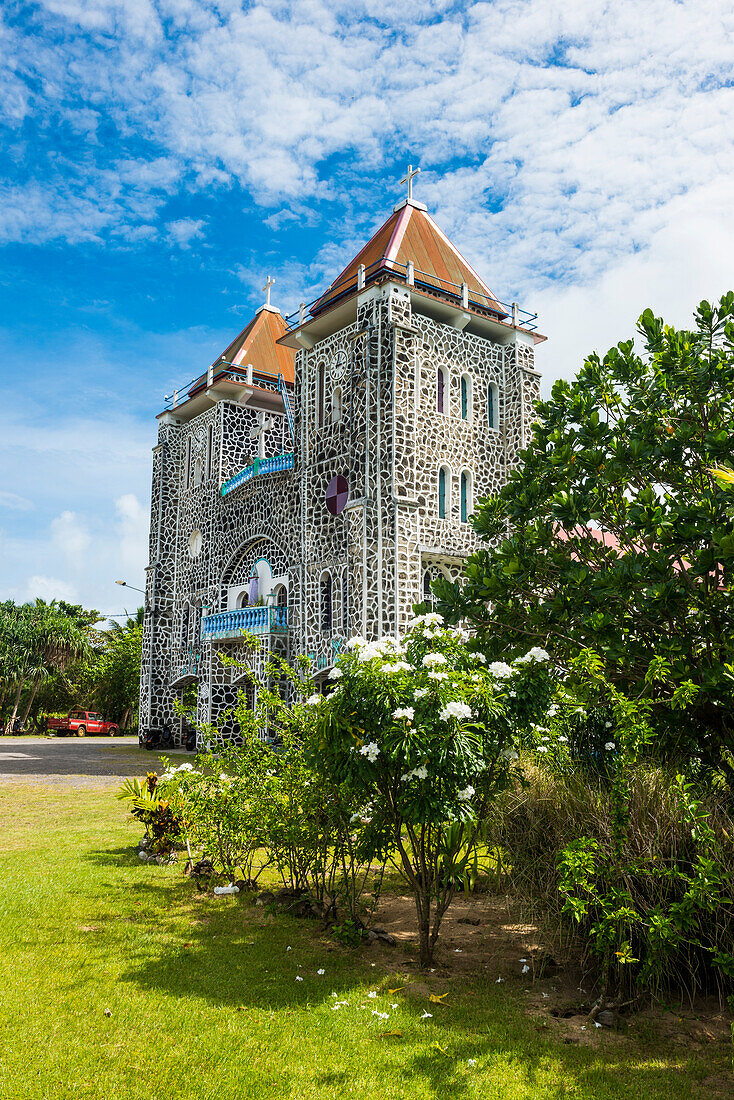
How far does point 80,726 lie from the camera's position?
3900cm

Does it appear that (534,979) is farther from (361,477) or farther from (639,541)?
(361,477)

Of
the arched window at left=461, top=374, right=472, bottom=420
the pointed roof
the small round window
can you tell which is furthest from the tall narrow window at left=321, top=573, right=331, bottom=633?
the small round window

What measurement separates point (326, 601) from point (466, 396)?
7164mm

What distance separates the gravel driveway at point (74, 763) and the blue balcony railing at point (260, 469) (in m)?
9.15

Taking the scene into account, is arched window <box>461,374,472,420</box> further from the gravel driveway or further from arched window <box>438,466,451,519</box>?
the gravel driveway

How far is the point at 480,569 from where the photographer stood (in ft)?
26.1

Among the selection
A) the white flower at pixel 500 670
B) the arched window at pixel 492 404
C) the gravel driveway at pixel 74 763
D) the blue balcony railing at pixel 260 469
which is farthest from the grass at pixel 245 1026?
the arched window at pixel 492 404

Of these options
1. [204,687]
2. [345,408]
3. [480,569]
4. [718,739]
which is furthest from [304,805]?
[204,687]

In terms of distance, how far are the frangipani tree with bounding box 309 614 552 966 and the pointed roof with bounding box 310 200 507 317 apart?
17.1m

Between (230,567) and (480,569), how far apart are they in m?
19.7

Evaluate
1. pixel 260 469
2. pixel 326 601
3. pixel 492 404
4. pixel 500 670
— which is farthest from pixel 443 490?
pixel 500 670

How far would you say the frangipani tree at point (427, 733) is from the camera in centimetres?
538

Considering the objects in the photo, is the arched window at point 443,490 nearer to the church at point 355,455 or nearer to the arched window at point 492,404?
the church at point 355,455

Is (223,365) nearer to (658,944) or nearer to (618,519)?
(618,519)
